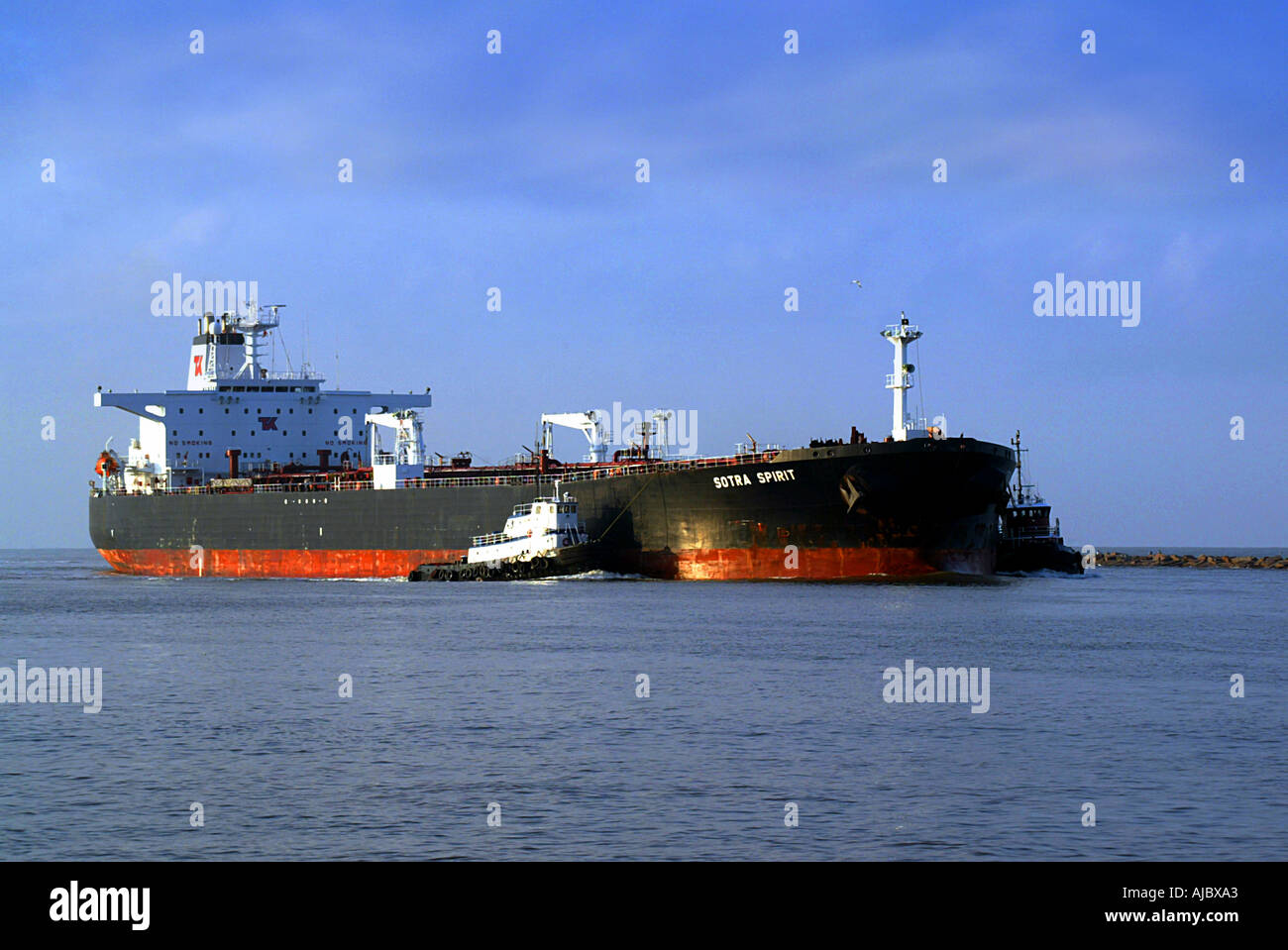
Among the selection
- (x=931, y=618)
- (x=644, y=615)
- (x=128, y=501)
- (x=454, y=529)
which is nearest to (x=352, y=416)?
(x=128, y=501)

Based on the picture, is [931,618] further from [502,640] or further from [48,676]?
[48,676]

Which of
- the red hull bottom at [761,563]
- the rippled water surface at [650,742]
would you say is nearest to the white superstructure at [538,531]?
the red hull bottom at [761,563]

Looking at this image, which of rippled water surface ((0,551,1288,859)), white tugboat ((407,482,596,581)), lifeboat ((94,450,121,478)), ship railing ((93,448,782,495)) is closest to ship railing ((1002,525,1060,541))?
ship railing ((93,448,782,495))

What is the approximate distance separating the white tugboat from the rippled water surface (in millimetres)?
12700

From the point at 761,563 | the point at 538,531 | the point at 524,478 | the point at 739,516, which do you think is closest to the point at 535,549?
the point at 538,531

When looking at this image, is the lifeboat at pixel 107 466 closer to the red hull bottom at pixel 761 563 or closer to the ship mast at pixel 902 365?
the red hull bottom at pixel 761 563

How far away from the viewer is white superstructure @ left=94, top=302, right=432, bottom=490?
223ft

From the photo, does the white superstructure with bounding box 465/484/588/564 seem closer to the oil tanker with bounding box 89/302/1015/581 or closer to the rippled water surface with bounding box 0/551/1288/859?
the oil tanker with bounding box 89/302/1015/581

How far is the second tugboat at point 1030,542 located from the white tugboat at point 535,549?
21567 mm

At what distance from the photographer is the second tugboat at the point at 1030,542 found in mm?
61156

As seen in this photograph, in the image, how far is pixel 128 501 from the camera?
67.0m

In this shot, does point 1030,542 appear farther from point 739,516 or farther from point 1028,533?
point 739,516

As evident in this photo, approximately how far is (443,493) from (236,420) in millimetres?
19482
